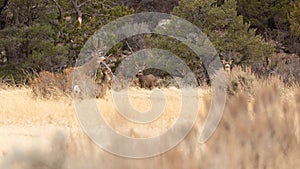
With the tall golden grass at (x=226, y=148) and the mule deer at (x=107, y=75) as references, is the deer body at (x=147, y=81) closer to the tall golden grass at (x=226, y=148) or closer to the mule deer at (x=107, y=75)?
the mule deer at (x=107, y=75)

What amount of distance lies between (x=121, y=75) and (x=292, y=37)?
1000 cm

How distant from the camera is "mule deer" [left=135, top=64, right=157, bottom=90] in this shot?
1559 centimetres

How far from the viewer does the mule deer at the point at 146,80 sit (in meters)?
15.6

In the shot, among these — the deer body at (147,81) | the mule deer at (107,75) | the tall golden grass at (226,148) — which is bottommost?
the deer body at (147,81)

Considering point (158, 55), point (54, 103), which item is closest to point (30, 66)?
point (158, 55)

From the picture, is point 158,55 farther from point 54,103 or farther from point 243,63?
point 54,103

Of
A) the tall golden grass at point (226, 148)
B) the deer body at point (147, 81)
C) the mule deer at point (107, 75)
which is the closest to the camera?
the tall golden grass at point (226, 148)

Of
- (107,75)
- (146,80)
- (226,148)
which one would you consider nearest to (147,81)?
(146,80)

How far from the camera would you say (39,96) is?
11172 mm

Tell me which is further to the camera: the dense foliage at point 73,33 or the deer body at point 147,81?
the deer body at point 147,81

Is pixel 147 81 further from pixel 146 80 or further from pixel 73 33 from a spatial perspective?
pixel 73 33

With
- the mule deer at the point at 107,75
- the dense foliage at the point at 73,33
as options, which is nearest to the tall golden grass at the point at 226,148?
the mule deer at the point at 107,75

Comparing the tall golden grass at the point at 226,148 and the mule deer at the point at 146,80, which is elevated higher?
the tall golden grass at the point at 226,148

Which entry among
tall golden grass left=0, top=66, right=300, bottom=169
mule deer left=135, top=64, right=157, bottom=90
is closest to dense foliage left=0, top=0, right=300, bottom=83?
mule deer left=135, top=64, right=157, bottom=90
